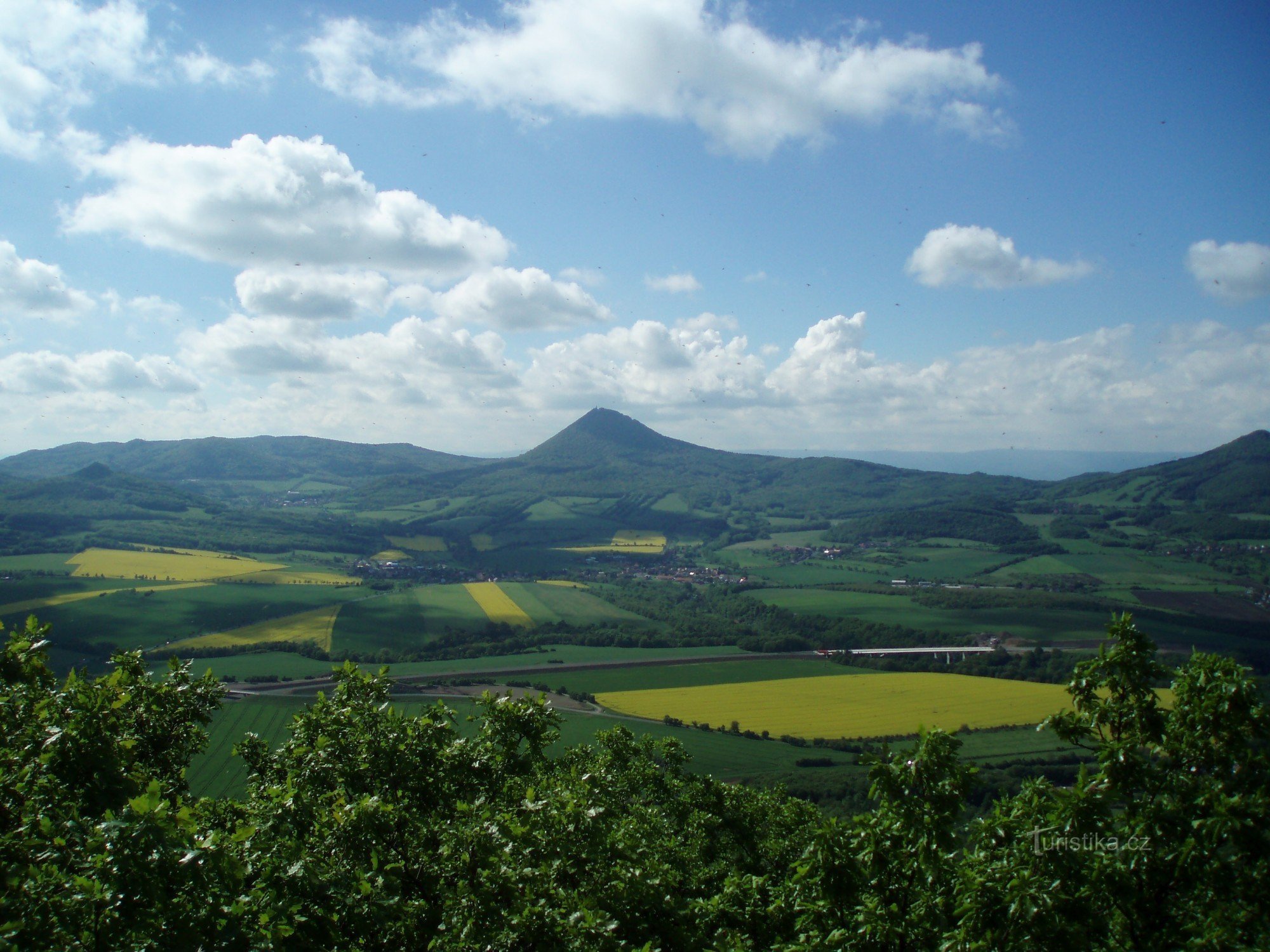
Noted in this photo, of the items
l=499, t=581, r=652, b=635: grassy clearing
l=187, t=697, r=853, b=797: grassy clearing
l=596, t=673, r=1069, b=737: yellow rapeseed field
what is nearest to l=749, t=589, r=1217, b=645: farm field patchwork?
l=596, t=673, r=1069, b=737: yellow rapeseed field

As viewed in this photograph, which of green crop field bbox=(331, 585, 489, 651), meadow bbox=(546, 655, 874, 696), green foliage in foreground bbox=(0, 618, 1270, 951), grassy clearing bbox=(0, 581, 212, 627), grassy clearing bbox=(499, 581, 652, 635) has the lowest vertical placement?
meadow bbox=(546, 655, 874, 696)

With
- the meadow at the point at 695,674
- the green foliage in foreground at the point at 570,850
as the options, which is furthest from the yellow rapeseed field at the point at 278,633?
the green foliage in foreground at the point at 570,850

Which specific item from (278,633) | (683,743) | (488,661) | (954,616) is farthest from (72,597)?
(954,616)

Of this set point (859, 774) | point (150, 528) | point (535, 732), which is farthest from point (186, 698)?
point (150, 528)

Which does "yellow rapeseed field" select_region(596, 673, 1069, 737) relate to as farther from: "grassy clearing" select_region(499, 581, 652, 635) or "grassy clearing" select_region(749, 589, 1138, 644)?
"grassy clearing" select_region(499, 581, 652, 635)

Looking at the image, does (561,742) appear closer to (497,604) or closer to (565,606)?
(497,604)

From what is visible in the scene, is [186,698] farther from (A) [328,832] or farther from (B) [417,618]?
(B) [417,618]
